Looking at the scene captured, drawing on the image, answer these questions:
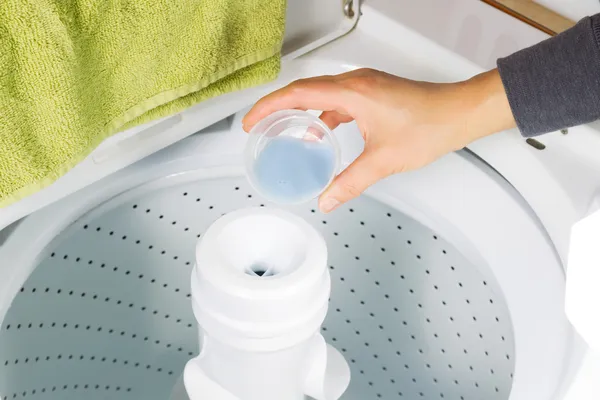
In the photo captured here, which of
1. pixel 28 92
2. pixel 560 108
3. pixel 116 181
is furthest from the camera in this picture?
pixel 116 181

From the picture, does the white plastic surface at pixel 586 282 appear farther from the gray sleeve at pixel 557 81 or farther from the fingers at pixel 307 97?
the fingers at pixel 307 97

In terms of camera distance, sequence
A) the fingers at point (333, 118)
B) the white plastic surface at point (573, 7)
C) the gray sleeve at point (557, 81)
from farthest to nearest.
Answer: the white plastic surface at point (573, 7), the fingers at point (333, 118), the gray sleeve at point (557, 81)

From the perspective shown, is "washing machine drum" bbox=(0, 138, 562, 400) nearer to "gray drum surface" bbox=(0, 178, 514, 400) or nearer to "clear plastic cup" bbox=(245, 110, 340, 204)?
"gray drum surface" bbox=(0, 178, 514, 400)

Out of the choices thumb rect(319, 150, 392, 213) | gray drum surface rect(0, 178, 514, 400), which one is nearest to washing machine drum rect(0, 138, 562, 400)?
gray drum surface rect(0, 178, 514, 400)

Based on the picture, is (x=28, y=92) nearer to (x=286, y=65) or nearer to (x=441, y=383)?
(x=286, y=65)

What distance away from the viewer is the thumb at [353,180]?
2.12 feet

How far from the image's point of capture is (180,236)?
838 mm

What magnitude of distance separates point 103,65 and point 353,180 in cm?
24

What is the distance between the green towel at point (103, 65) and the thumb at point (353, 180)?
14 centimetres

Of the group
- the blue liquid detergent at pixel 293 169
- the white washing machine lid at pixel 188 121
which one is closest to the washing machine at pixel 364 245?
the white washing machine lid at pixel 188 121

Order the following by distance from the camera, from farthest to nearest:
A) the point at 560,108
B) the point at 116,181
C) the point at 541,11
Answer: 1. the point at 541,11
2. the point at 116,181
3. the point at 560,108

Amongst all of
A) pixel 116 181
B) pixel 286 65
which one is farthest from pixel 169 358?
pixel 286 65

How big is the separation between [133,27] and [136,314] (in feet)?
1.37

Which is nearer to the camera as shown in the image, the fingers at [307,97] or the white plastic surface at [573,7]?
the fingers at [307,97]
